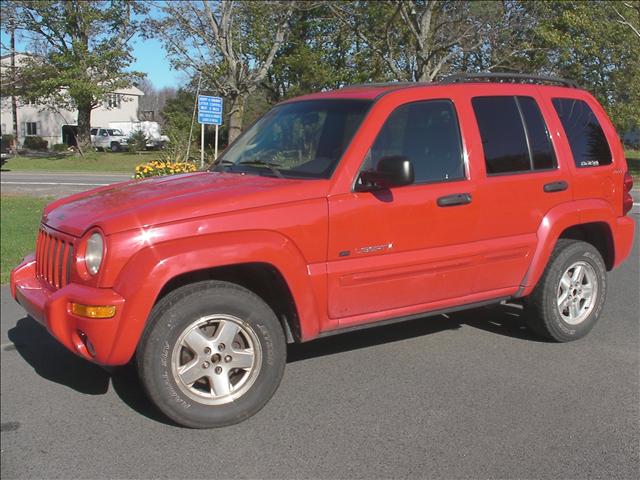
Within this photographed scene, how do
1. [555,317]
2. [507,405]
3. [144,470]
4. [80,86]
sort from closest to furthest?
[144,470] < [507,405] < [555,317] < [80,86]

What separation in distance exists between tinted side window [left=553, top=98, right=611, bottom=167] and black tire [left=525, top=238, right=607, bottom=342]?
2.25ft

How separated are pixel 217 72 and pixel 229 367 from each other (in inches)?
994

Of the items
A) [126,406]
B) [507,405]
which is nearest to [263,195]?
[126,406]

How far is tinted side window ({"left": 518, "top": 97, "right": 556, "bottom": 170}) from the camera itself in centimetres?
489

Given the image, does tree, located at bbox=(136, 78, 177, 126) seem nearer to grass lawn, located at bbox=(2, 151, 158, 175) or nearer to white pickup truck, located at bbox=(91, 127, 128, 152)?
white pickup truck, located at bbox=(91, 127, 128, 152)

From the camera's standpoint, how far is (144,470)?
3.36 meters

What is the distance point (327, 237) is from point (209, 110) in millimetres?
17228

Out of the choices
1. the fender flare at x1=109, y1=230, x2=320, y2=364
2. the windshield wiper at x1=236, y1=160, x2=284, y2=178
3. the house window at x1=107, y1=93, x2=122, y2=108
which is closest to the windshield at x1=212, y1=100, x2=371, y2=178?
the windshield wiper at x1=236, y1=160, x2=284, y2=178

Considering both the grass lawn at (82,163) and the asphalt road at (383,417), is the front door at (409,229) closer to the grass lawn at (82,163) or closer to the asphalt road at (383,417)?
the asphalt road at (383,417)

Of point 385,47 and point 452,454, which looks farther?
point 385,47

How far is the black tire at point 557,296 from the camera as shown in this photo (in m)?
5.06

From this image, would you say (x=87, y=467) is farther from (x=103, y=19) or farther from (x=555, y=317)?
(x=103, y=19)

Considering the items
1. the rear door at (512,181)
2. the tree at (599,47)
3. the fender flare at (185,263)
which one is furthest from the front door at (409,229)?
the tree at (599,47)

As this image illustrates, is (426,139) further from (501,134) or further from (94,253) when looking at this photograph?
(94,253)
